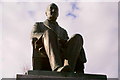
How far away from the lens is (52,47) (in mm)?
8023

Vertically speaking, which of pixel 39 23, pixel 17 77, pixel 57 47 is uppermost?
pixel 39 23

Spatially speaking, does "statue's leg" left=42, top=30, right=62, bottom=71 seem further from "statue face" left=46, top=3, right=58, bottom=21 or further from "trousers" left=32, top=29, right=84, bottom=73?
"statue face" left=46, top=3, right=58, bottom=21

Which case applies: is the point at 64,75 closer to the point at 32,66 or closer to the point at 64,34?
the point at 32,66

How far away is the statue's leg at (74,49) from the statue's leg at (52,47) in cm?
39

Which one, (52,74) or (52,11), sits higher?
(52,11)

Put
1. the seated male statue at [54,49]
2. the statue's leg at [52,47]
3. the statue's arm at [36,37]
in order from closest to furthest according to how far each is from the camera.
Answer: the statue's leg at [52,47], the seated male statue at [54,49], the statue's arm at [36,37]

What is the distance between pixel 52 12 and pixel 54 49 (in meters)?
1.35

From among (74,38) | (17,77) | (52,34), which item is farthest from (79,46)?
(17,77)

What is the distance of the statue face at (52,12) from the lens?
29.6 ft

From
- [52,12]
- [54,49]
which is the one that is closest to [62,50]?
[54,49]

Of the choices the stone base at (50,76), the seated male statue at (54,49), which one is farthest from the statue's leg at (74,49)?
the stone base at (50,76)

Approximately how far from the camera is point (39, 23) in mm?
8984

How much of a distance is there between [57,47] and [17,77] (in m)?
1.17

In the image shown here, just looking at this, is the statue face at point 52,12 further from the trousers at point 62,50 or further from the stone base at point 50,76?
the stone base at point 50,76
